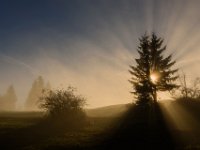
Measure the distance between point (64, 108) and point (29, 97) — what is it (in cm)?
9612

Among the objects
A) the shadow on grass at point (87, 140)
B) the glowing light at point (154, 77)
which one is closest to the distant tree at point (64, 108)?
the shadow on grass at point (87, 140)

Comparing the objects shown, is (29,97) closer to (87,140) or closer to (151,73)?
(151,73)

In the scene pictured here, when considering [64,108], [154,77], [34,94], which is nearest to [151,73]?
[154,77]

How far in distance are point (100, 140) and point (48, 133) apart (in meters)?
5.88

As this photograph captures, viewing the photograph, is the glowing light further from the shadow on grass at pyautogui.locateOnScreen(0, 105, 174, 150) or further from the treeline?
the treeline

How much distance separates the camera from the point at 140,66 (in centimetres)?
4931

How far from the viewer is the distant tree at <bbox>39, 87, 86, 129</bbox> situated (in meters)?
31.7

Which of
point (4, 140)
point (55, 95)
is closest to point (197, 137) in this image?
point (4, 140)

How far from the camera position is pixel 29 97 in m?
124

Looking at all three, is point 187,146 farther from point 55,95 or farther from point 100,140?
point 55,95

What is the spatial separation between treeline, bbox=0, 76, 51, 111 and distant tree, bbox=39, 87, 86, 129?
85638 millimetres

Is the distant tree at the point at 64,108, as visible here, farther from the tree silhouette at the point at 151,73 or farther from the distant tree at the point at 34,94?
the distant tree at the point at 34,94

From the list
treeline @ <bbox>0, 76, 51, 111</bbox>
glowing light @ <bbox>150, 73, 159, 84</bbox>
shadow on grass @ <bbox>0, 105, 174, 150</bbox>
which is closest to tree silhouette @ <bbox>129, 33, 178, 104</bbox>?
glowing light @ <bbox>150, 73, 159, 84</bbox>

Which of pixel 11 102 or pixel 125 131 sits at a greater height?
pixel 11 102
